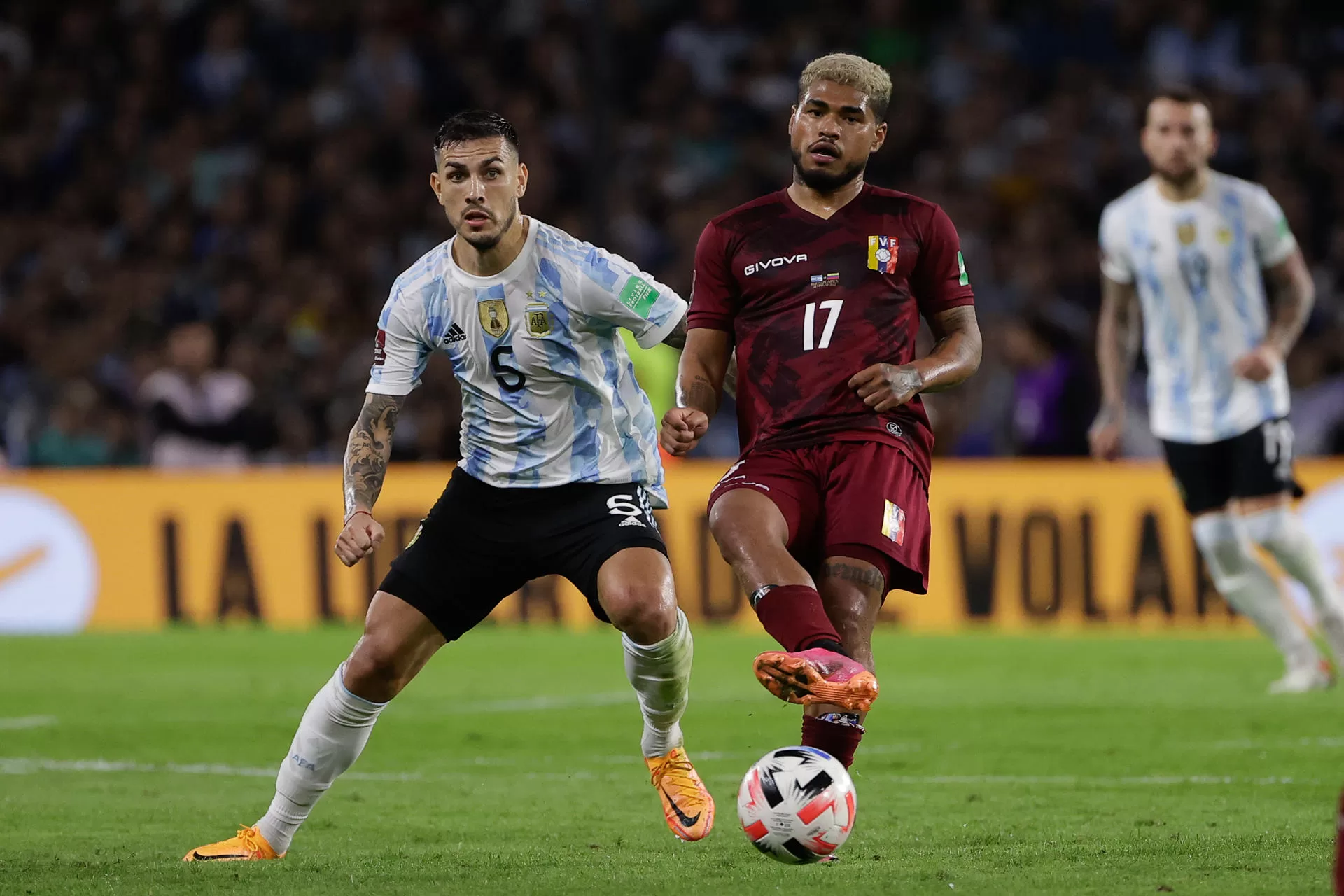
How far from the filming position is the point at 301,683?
1068cm

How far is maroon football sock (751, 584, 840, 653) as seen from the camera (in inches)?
208

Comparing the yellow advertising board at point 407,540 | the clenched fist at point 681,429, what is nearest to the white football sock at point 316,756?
the clenched fist at point 681,429

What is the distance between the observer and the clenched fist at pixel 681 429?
5.53 m

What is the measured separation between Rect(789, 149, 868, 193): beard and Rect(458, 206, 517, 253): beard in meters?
0.84

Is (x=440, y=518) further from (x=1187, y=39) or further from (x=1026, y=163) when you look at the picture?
(x=1187, y=39)

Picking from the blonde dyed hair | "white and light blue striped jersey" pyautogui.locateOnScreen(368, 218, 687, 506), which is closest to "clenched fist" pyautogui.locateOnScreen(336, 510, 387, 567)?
"white and light blue striped jersey" pyautogui.locateOnScreen(368, 218, 687, 506)

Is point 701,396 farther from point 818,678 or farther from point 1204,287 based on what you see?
point 1204,287

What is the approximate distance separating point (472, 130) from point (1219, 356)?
4.81 m

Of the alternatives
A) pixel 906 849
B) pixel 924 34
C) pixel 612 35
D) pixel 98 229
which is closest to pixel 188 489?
pixel 98 229

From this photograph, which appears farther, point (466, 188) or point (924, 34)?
point (924, 34)

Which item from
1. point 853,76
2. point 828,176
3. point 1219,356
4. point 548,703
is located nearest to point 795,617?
point 828,176

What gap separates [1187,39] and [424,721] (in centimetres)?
1041

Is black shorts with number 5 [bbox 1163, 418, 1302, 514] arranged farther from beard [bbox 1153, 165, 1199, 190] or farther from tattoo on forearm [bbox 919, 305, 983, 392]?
tattoo on forearm [bbox 919, 305, 983, 392]

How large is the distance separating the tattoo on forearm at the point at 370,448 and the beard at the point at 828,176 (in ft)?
4.41
